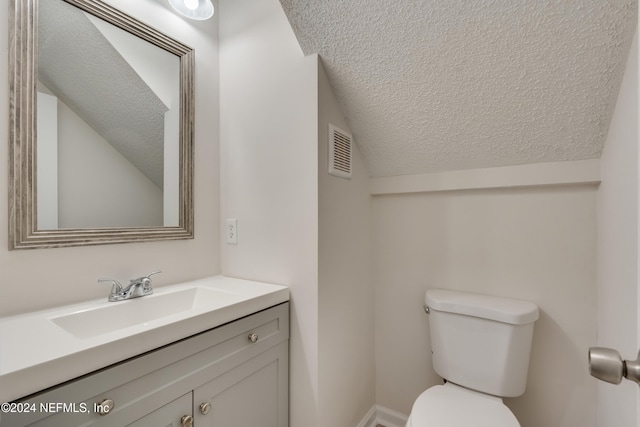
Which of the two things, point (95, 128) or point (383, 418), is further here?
point (383, 418)

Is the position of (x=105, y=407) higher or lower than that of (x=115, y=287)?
lower

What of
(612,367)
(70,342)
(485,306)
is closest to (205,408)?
(70,342)

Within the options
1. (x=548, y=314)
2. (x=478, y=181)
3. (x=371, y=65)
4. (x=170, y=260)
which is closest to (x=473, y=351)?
(x=548, y=314)

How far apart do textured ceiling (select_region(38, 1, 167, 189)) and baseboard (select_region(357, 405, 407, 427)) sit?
1.62m

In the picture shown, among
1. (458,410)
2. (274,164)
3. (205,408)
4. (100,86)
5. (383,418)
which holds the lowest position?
(383,418)

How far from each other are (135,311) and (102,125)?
0.75 m

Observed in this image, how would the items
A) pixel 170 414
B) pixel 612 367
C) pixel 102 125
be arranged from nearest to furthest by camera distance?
pixel 612 367
pixel 170 414
pixel 102 125

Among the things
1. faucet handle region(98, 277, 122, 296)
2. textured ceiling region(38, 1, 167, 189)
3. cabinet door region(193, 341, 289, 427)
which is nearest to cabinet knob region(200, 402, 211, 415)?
cabinet door region(193, 341, 289, 427)

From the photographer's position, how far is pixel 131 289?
3.78 ft

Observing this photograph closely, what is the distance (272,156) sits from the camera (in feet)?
4.45

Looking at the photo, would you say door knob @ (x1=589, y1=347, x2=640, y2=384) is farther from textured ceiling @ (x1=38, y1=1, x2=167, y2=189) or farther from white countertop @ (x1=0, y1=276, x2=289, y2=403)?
textured ceiling @ (x1=38, y1=1, x2=167, y2=189)

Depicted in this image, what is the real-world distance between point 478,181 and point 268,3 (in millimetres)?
1299

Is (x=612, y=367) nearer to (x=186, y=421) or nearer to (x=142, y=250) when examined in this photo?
(x=186, y=421)

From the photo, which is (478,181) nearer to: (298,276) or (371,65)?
(371,65)
